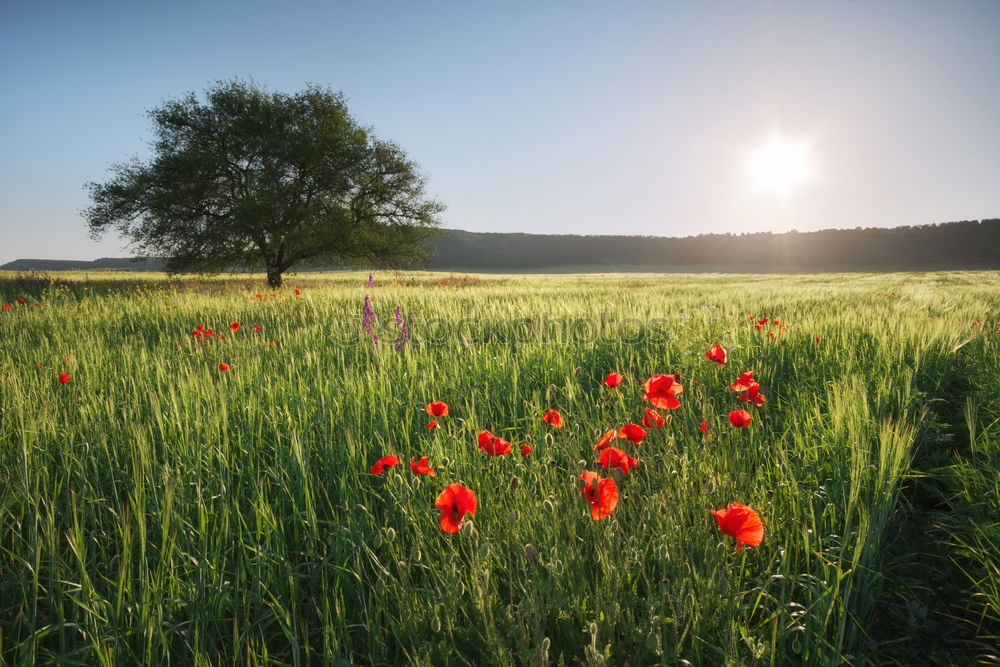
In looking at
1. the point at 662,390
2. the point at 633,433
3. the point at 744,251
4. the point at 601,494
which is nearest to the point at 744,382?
the point at 662,390

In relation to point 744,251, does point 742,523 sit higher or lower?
lower

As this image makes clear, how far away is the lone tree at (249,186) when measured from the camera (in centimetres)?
1770

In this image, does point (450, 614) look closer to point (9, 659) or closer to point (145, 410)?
point (9, 659)

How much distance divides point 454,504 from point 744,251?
88.8 metres

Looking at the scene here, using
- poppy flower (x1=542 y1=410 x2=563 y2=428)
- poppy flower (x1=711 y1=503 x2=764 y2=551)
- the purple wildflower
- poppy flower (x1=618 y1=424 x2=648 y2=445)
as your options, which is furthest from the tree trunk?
poppy flower (x1=711 y1=503 x2=764 y2=551)

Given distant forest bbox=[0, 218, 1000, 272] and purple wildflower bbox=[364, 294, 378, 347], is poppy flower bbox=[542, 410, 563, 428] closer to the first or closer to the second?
purple wildflower bbox=[364, 294, 378, 347]

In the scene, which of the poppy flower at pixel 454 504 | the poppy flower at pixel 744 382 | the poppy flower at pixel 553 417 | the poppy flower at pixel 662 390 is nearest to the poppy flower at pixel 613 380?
the poppy flower at pixel 662 390

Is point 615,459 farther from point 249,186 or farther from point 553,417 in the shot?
point 249,186

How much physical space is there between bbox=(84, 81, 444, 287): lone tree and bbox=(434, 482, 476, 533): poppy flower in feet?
61.2

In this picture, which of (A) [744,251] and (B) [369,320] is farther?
(A) [744,251]

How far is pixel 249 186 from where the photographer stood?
18.2 metres

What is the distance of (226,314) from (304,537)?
5741 millimetres

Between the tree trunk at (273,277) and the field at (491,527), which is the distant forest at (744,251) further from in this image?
the field at (491,527)

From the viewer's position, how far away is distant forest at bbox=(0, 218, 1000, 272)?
223 feet
